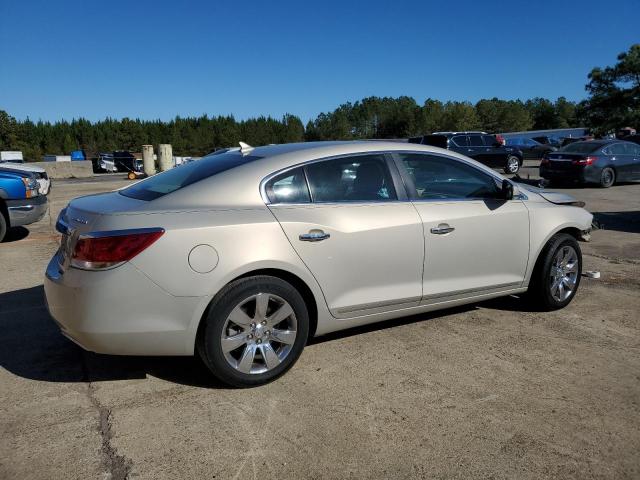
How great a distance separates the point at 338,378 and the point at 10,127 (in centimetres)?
9268

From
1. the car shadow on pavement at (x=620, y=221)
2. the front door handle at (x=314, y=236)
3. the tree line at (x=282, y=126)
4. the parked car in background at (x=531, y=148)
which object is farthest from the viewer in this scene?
the tree line at (x=282, y=126)

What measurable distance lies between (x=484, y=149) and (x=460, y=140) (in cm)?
140

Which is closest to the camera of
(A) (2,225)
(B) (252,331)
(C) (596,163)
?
(B) (252,331)

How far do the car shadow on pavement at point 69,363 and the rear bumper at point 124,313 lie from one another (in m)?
0.47

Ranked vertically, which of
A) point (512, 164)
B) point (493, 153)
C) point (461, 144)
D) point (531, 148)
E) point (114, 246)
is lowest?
point (512, 164)

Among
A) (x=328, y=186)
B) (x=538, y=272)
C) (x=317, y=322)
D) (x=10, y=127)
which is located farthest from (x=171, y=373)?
(x=10, y=127)

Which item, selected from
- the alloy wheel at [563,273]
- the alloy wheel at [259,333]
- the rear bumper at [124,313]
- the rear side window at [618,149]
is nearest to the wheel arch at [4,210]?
the rear bumper at [124,313]

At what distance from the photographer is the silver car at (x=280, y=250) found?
3.13 m

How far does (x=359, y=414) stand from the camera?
10.2 ft

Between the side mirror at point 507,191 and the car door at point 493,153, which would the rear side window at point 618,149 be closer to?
the car door at point 493,153

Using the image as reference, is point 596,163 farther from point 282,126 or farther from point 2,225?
point 282,126

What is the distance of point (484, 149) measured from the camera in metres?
21.1

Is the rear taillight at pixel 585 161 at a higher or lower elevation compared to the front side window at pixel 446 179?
lower

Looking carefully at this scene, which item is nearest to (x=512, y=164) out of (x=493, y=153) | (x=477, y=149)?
(x=493, y=153)
